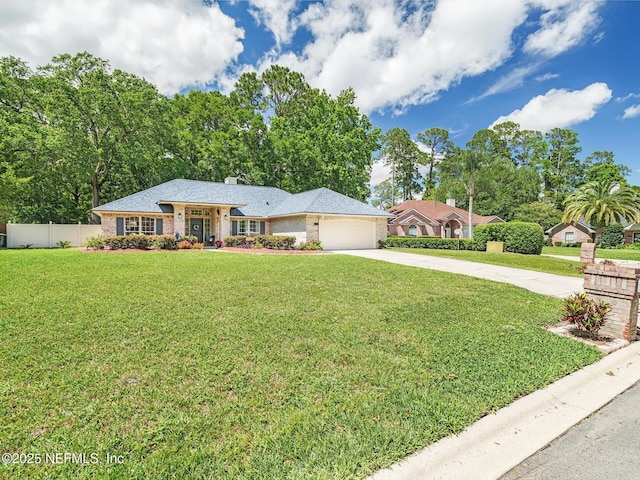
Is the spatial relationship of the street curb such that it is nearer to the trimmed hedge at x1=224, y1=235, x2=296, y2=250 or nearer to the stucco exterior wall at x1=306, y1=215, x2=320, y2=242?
the trimmed hedge at x1=224, y1=235, x2=296, y2=250

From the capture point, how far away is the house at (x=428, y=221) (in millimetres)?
35812

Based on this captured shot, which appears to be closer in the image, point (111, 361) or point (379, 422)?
point (379, 422)

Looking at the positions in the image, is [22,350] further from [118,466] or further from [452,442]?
[452,442]

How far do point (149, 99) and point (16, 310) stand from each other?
25031mm

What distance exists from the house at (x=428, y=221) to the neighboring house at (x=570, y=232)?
7.52 metres

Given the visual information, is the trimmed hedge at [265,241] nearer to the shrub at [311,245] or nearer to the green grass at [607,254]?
the shrub at [311,245]

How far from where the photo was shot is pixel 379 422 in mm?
2729

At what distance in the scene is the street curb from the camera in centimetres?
226

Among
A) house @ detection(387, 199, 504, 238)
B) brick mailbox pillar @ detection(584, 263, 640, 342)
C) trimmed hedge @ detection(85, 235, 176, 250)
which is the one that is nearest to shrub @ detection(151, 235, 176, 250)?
trimmed hedge @ detection(85, 235, 176, 250)

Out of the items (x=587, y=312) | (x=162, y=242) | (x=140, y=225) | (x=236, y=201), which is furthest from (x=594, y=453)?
(x=140, y=225)

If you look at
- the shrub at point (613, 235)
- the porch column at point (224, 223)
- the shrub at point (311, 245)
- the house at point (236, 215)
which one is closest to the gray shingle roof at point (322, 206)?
the house at point (236, 215)

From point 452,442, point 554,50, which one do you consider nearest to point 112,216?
point 452,442

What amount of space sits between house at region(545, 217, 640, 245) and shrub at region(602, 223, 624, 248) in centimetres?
164

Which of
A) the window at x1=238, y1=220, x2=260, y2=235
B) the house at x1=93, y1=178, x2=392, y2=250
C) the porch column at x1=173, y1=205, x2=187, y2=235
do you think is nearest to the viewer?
the house at x1=93, y1=178, x2=392, y2=250
